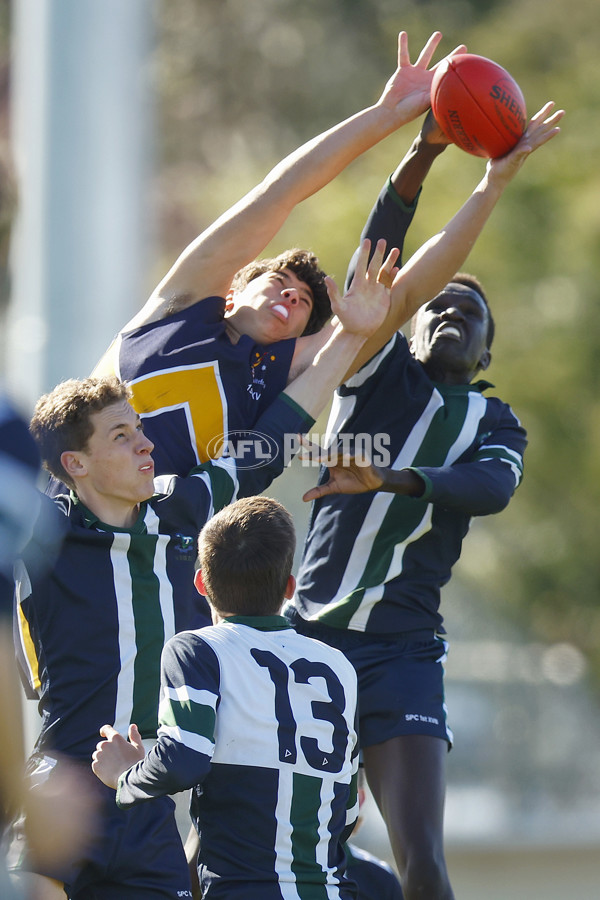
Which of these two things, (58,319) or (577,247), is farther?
(577,247)

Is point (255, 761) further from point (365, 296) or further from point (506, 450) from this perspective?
point (506, 450)

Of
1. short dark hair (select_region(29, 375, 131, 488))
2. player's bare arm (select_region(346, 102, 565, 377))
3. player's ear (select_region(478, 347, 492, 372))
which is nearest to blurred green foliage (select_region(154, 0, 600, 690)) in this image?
player's ear (select_region(478, 347, 492, 372))

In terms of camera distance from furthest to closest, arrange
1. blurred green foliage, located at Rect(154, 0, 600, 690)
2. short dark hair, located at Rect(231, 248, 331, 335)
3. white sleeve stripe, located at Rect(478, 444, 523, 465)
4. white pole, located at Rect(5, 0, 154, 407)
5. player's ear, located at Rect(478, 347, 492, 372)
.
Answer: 1. blurred green foliage, located at Rect(154, 0, 600, 690)
2. white pole, located at Rect(5, 0, 154, 407)
3. player's ear, located at Rect(478, 347, 492, 372)
4. white sleeve stripe, located at Rect(478, 444, 523, 465)
5. short dark hair, located at Rect(231, 248, 331, 335)

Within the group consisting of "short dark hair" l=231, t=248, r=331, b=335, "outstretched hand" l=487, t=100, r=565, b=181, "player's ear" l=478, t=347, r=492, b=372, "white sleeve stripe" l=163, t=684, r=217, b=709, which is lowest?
"white sleeve stripe" l=163, t=684, r=217, b=709

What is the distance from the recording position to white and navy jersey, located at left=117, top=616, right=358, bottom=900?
8.94 ft

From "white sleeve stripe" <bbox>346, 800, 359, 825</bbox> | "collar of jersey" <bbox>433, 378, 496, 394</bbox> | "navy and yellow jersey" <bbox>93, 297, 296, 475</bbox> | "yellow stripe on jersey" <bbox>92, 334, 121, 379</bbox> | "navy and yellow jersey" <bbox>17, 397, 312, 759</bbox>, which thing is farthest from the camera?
"collar of jersey" <bbox>433, 378, 496, 394</bbox>

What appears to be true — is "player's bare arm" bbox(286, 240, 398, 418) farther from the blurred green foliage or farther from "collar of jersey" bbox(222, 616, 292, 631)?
the blurred green foliage

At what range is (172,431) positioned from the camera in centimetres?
358

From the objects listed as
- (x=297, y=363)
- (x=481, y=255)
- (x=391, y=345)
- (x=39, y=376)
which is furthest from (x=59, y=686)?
(x=481, y=255)

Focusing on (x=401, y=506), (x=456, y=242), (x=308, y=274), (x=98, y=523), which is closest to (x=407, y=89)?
(x=456, y=242)

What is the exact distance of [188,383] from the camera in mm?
3584

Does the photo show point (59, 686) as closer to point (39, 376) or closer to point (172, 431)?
point (172, 431)

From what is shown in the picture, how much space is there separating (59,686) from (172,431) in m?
0.81

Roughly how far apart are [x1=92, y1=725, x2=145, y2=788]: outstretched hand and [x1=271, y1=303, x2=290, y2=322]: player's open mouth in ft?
4.77
